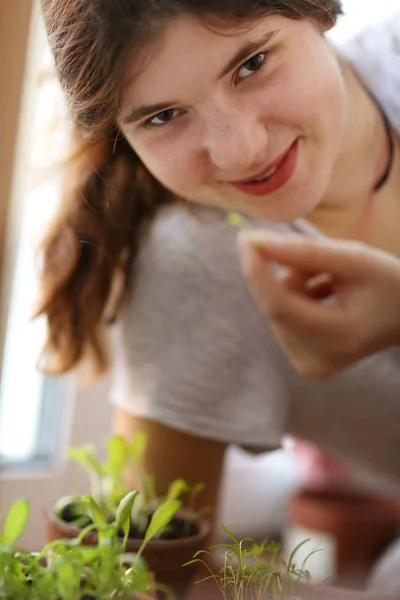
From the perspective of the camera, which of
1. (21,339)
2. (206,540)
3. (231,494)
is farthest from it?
(231,494)

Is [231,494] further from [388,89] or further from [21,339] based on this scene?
[388,89]

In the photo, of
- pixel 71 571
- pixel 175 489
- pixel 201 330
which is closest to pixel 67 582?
pixel 71 571

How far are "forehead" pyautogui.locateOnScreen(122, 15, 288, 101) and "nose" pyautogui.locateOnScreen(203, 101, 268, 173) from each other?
0.03 meters

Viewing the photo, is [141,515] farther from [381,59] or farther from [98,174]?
[381,59]

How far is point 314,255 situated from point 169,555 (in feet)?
0.83

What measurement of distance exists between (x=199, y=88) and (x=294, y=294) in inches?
8.6

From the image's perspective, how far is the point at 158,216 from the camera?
72 centimetres

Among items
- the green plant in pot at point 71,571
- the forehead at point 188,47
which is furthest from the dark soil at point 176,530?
the forehead at point 188,47

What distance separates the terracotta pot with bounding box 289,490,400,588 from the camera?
100 cm

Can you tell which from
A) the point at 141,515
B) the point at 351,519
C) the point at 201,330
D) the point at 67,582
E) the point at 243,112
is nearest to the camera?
the point at 67,582

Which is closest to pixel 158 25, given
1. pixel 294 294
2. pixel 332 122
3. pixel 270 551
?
pixel 332 122

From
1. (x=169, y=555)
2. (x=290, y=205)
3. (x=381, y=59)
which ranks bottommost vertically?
(x=169, y=555)

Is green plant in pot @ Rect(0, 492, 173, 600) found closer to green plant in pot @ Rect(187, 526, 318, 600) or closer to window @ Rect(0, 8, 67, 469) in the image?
green plant in pot @ Rect(187, 526, 318, 600)

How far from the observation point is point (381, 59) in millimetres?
662
